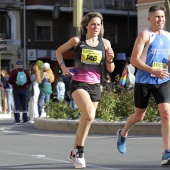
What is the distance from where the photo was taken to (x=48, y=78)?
69.8ft

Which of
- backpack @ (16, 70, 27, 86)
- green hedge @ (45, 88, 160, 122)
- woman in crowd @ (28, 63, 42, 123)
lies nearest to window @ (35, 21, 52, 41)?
woman in crowd @ (28, 63, 42, 123)

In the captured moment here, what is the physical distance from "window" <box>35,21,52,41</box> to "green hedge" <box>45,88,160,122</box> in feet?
114

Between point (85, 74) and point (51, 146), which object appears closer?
point (85, 74)

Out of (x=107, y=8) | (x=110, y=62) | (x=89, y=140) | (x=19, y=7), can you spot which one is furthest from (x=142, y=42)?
(x=107, y=8)

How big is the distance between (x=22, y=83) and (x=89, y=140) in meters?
6.24

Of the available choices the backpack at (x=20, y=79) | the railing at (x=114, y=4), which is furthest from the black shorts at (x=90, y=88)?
the railing at (x=114, y=4)

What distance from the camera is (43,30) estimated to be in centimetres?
5222

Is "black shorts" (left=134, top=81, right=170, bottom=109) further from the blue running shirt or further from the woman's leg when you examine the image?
the woman's leg

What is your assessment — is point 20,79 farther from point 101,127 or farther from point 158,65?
point 158,65

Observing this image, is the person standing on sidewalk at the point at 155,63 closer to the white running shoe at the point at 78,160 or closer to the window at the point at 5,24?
the white running shoe at the point at 78,160

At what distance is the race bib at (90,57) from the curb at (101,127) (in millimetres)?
5570

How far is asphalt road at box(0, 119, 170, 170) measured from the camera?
907 cm

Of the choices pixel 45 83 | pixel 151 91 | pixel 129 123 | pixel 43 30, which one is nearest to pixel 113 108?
pixel 45 83

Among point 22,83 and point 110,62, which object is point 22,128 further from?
point 110,62
